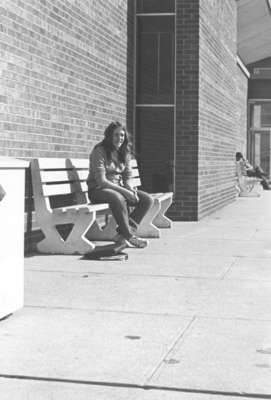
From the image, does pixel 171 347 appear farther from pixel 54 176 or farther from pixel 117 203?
pixel 54 176

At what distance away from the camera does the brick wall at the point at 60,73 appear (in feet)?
25.8

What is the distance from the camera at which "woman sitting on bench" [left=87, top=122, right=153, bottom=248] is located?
826 centimetres

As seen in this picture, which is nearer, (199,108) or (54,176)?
(54,176)

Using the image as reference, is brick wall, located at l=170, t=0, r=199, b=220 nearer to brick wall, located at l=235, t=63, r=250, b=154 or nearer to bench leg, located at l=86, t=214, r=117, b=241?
bench leg, located at l=86, t=214, r=117, b=241

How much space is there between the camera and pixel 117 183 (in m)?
9.00

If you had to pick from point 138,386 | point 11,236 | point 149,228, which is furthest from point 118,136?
point 138,386

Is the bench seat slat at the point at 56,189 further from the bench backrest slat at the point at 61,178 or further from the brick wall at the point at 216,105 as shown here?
the brick wall at the point at 216,105

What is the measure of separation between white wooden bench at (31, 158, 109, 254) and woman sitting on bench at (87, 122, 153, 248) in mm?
200

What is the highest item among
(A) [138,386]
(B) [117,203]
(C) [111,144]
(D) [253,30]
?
(D) [253,30]

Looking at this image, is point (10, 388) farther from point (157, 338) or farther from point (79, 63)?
point (79, 63)

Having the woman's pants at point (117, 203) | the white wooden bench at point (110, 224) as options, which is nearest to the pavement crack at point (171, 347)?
the woman's pants at point (117, 203)

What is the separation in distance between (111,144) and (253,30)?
1935cm

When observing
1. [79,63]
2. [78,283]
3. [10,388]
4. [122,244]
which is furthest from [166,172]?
[10,388]

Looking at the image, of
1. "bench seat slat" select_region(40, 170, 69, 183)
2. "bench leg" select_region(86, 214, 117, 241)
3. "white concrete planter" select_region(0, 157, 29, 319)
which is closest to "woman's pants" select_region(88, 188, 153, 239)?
"bench seat slat" select_region(40, 170, 69, 183)
